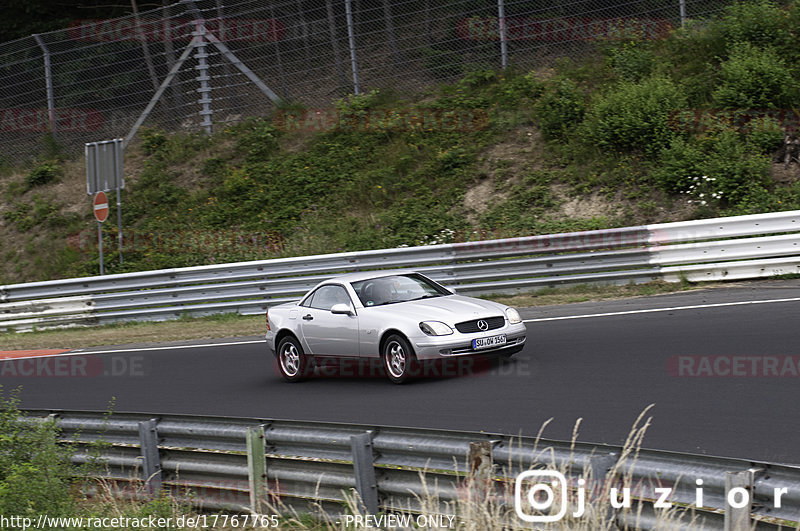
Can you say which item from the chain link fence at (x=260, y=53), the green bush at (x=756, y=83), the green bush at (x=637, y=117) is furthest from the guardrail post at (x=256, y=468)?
the chain link fence at (x=260, y=53)

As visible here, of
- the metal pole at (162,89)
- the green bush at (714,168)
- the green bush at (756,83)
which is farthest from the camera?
the metal pole at (162,89)

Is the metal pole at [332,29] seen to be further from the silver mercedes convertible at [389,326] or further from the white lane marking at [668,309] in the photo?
the silver mercedes convertible at [389,326]

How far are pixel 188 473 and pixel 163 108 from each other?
69.9 feet

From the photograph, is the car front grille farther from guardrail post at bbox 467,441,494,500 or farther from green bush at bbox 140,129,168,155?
green bush at bbox 140,129,168,155

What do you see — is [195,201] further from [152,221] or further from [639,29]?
[639,29]

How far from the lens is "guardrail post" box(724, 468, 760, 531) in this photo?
4.33 m

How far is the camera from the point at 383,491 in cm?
598

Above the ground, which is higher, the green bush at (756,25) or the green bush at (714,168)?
the green bush at (756,25)

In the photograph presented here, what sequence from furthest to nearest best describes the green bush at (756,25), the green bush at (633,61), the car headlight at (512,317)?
the green bush at (633,61), the green bush at (756,25), the car headlight at (512,317)

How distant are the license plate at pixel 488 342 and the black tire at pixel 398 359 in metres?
0.72

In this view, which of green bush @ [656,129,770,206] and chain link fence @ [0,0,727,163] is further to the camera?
chain link fence @ [0,0,727,163]

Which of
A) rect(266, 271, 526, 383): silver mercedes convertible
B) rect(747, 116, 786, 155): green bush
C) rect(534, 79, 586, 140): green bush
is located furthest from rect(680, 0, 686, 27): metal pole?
rect(266, 271, 526, 383): silver mercedes convertible

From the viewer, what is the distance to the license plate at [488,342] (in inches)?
412

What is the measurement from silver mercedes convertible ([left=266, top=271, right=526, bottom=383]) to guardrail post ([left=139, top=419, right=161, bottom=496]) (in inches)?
151
